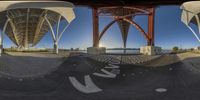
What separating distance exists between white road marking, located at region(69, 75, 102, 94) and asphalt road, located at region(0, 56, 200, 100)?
33cm

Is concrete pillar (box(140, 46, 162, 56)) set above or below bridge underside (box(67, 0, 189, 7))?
below

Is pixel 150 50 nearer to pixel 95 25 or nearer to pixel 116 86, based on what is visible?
pixel 95 25

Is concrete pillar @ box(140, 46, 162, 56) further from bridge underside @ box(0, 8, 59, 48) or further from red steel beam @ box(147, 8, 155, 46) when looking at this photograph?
bridge underside @ box(0, 8, 59, 48)

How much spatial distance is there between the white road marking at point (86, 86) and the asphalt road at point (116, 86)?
33 cm

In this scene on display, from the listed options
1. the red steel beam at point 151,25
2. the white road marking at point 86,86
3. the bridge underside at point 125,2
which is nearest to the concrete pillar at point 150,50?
the red steel beam at point 151,25

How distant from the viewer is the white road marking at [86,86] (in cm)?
1869

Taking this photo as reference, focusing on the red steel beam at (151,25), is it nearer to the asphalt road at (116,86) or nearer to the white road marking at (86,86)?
the asphalt road at (116,86)

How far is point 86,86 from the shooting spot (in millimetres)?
20156

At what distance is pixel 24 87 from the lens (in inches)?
766

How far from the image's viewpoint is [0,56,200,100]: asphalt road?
656 inches

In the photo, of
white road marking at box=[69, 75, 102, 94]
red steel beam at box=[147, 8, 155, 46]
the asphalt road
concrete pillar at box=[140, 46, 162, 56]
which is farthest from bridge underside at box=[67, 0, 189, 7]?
white road marking at box=[69, 75, 102, 94]

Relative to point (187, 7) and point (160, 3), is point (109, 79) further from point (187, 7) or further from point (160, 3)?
point (160, 3)

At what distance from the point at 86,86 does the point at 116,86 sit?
7.84 feet

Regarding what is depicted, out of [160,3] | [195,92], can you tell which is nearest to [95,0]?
[160,3]
